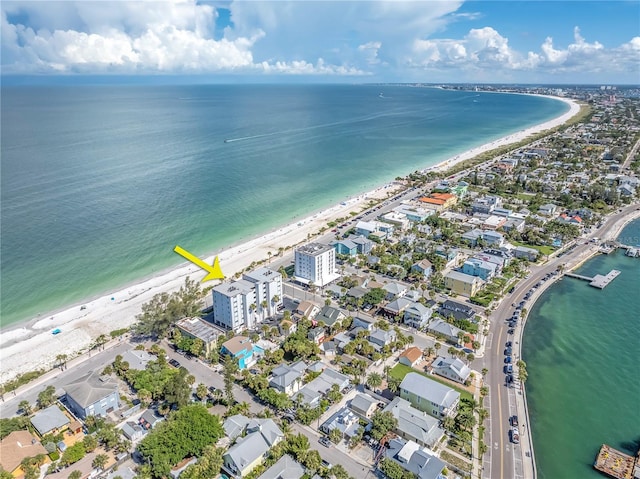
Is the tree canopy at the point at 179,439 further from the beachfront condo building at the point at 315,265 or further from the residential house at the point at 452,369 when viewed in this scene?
the beachfront condo building at the point at 315,265

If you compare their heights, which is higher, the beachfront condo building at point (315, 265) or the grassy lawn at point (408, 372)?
the beachfront condo building at point (315, 265)

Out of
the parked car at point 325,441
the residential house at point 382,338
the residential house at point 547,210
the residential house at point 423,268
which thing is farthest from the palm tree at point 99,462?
the residential house at point 547,210

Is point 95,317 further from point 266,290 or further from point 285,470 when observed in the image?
point 285,470

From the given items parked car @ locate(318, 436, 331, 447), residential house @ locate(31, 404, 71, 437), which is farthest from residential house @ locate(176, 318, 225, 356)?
parked car @ locate(318, 436, 331, 447)

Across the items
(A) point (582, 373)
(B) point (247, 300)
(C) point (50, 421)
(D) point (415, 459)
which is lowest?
(A) point (582, 373)

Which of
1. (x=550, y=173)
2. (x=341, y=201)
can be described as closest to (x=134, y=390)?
(x=341, y=201)

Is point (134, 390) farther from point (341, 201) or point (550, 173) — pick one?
point (550, 173)

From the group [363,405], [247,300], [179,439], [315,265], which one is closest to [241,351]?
[247,300]

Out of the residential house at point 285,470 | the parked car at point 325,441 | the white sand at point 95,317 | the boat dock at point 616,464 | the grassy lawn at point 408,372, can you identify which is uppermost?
the residential house at point 285,470
